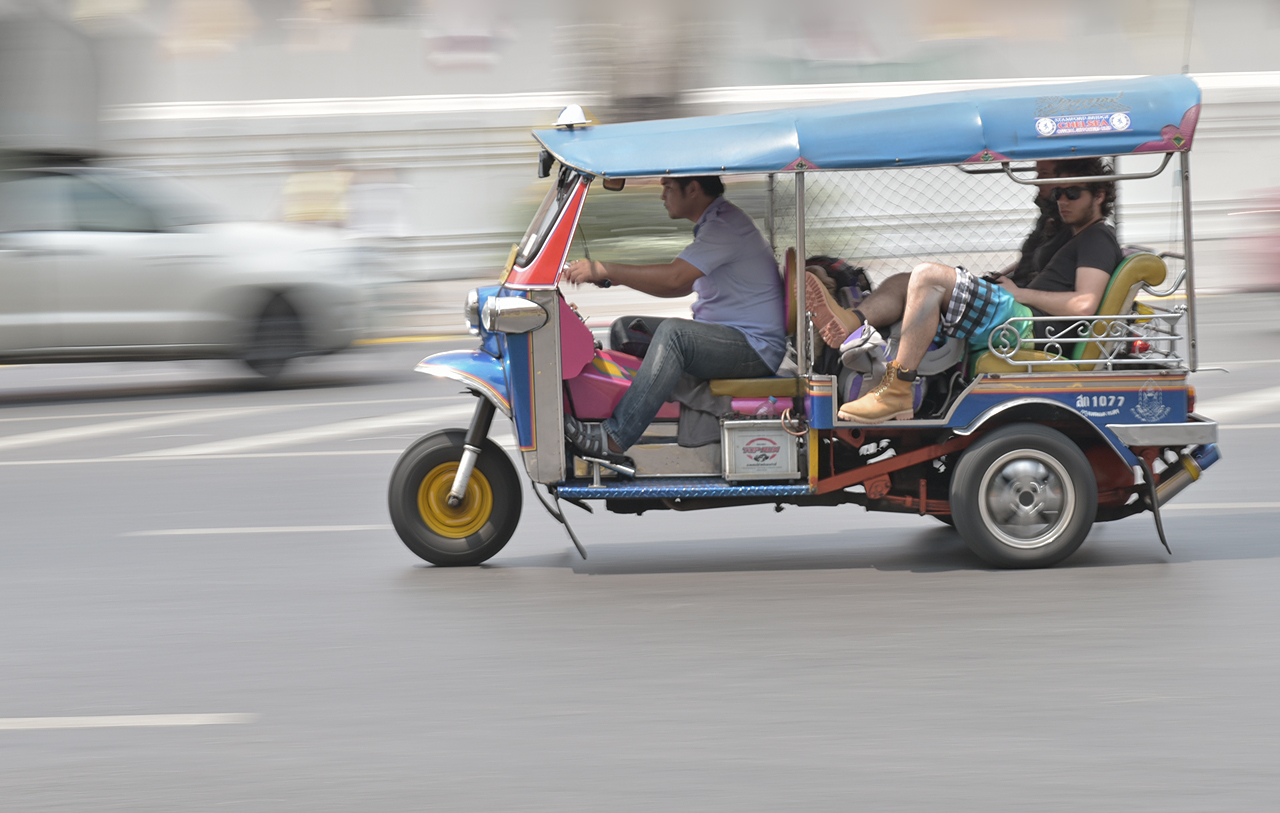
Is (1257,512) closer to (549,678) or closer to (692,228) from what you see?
(692,228)

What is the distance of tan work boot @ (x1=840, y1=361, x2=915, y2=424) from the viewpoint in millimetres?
6461

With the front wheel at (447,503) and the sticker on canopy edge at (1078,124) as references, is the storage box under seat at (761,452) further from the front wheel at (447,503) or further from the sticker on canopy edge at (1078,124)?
the sticker on canopy edge at (1078,124)

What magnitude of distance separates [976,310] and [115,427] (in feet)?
22.9

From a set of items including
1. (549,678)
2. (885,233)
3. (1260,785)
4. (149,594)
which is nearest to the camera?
(1260,785)

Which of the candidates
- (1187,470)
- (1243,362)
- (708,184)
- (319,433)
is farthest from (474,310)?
(1243,362)

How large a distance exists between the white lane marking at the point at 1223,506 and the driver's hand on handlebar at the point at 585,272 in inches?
120

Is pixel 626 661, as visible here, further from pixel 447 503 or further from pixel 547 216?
pixel 547 216

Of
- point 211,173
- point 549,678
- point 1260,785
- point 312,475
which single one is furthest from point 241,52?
point 1260,785

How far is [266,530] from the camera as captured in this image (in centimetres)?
779

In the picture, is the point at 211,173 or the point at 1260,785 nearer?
the point at 1260,785

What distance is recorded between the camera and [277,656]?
18.3 ft

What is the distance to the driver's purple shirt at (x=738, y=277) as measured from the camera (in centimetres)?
675

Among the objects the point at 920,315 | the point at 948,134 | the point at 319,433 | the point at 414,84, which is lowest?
the point at 319,433

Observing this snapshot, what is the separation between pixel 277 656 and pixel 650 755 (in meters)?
1.72
